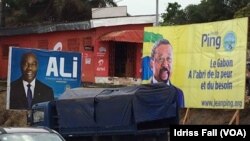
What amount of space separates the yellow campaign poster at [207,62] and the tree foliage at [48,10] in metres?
24.7

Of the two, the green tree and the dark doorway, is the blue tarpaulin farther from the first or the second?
the green tree

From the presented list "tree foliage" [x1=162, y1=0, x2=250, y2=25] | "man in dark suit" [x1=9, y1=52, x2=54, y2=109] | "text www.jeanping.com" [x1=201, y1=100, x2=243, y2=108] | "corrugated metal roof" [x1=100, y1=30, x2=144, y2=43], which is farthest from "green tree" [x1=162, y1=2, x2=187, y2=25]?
"text www.jeanping.com" [x1=201, y1=100, x2=243, y2=108]

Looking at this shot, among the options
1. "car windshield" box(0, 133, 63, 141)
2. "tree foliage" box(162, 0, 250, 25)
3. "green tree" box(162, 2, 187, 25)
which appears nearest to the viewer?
"car windshield" box(0, 133, 63, 141)

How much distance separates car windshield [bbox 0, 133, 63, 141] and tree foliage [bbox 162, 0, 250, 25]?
2933 centimetres

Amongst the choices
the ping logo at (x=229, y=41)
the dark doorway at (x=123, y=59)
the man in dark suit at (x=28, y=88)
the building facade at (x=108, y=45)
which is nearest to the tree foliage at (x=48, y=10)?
the building facade at (x=108, y=45)

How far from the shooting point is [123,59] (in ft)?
106

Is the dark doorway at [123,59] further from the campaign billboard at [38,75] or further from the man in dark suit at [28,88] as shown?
the man in dark suit at [28,88]

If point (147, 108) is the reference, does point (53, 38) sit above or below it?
above

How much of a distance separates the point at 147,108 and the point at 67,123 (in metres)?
2.91

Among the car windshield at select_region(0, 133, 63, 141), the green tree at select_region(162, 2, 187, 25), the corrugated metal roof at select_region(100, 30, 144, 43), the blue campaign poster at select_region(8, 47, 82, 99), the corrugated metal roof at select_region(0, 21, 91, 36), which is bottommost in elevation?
the car windshield at select_region(0, 133, 63, 141)

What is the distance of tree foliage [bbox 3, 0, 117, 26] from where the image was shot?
4469cm

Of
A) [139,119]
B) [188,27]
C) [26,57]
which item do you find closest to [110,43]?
[26,57]

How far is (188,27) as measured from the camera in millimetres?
19219

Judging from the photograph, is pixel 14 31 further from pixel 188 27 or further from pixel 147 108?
pixel 147 108
